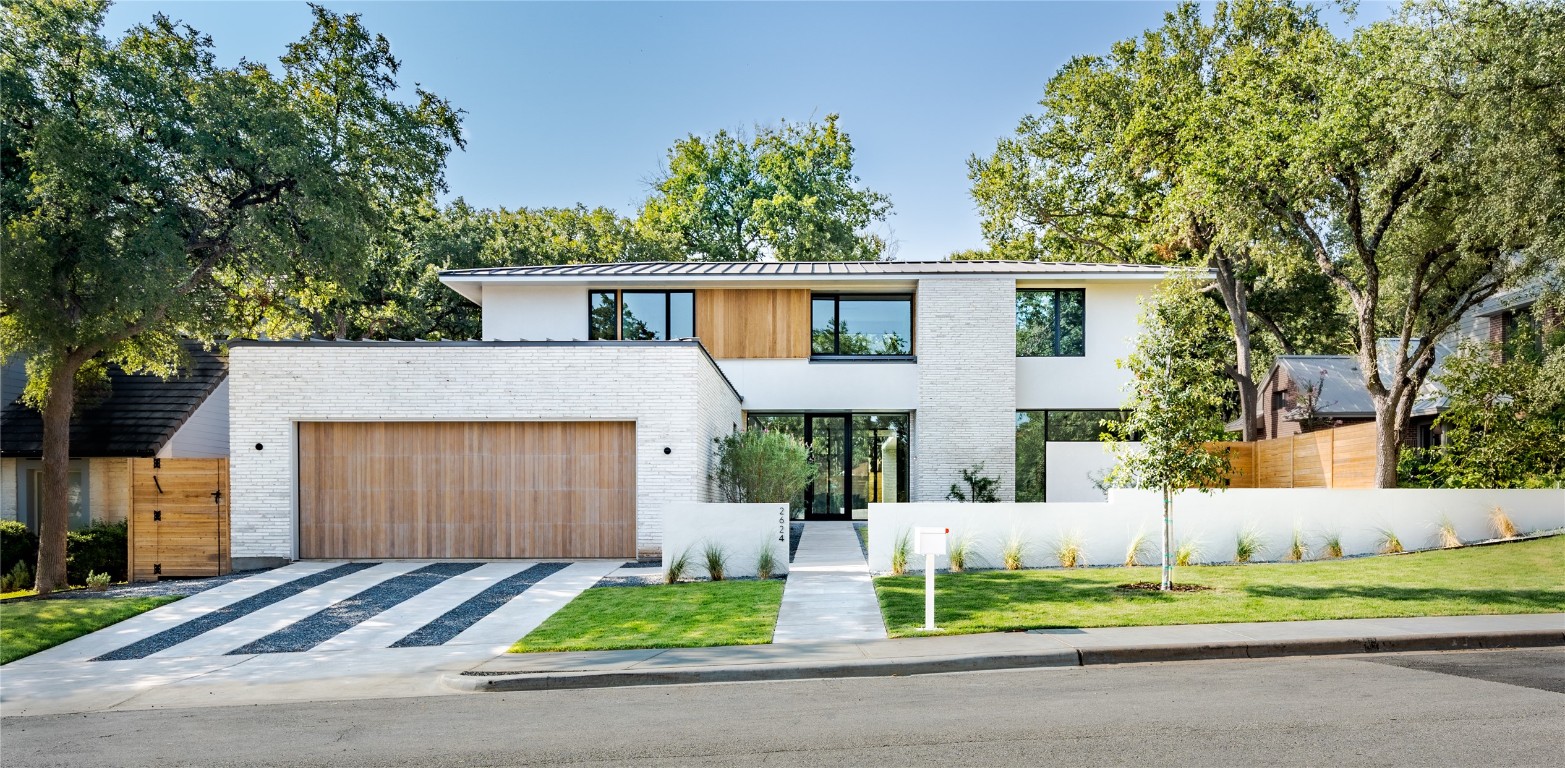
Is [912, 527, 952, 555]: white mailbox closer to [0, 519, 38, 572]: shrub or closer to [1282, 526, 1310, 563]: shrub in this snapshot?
[1282, 526, 1310, 563]: shrub

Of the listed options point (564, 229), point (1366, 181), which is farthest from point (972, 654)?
point (564, 229)

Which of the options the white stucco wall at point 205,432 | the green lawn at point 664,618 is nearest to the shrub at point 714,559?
the green lawn at point 664,618

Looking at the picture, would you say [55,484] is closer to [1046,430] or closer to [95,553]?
[95,553]

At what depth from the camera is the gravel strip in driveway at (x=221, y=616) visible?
1057 cm

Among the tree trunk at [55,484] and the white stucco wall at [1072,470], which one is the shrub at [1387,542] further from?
the tree trunk at [55,484]

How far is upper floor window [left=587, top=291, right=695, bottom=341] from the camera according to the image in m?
23.3

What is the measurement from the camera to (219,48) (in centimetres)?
1548

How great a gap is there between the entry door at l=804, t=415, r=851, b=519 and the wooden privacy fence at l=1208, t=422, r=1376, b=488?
8.24 m

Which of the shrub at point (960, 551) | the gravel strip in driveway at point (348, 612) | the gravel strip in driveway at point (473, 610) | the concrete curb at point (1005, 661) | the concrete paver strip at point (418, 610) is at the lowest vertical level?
the gravel strip in driveway at point (348, 612)

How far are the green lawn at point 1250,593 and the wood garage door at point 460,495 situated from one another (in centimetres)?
542

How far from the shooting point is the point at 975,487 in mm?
22500

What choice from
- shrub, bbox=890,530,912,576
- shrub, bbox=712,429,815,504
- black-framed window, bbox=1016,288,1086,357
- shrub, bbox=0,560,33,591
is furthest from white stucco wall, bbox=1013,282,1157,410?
shrub, bbox=0,560,33,591

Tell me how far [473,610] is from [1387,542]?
1429cm

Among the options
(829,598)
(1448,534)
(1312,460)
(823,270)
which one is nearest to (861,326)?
(823,270)
